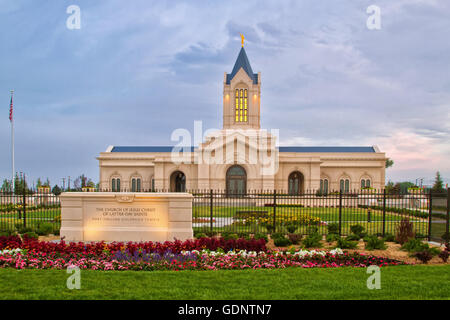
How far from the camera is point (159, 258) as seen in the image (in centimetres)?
876

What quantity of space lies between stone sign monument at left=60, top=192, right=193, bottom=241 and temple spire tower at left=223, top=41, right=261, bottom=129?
107ft

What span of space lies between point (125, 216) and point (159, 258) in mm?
3731

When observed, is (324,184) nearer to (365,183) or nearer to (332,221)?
(365,183)

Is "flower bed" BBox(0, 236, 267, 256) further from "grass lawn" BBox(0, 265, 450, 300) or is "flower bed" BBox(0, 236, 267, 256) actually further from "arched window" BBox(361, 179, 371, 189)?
"arched window" BBox(361, 179, 371, 189)

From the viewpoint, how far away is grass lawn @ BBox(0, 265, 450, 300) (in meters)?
6.14

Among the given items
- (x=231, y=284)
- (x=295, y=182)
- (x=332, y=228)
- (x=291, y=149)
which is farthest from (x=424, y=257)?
(x=291, y=149)

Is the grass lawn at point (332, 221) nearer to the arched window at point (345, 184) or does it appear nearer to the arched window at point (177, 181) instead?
the arched window at point (345, 184)

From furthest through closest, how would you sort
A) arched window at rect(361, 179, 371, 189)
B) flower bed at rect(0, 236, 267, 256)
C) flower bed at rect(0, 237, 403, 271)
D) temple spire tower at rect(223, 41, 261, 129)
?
temple spire tower at rect(223, 41, 261, 129) → arched window at rect(361, 179, 371, 189) → flower bed at rect(0, 236, 267, 256) → flower bed at rect(0, 237, 403, 271)

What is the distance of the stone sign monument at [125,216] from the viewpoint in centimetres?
1188

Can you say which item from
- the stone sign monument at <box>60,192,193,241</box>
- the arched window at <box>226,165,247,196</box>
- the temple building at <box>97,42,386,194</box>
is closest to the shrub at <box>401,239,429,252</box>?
the stone sign monument at <box>60,192,193,241</box>
